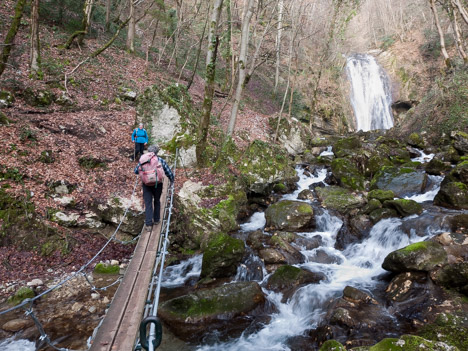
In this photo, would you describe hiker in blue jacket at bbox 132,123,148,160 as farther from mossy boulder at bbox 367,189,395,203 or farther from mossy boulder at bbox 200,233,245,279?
mossy boulder at bbox 367,189,395,203

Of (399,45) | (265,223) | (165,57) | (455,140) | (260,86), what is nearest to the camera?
(265,223)

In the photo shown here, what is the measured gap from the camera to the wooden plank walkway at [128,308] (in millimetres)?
3604

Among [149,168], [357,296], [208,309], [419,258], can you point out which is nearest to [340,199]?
[419,258]

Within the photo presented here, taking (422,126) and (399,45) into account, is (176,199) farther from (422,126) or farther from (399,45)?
(399,45)

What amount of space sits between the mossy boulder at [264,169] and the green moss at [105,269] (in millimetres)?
6465

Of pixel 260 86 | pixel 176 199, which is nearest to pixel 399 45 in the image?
pixel 260 86

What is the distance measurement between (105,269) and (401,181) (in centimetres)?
1257

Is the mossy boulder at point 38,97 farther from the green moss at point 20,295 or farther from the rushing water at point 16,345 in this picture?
the rushing water at point 16,345

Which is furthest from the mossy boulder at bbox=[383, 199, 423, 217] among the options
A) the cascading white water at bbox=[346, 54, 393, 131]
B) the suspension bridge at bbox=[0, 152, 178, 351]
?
the cascading white water at bbox=[346, 54, 393, 131]

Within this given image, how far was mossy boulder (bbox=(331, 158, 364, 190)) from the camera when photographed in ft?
44.7

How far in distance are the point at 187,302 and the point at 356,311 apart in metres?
3.84

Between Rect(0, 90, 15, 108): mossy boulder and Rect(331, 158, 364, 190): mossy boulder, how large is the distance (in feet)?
49.4

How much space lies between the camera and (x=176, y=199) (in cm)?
999

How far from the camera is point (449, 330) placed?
508 cm
